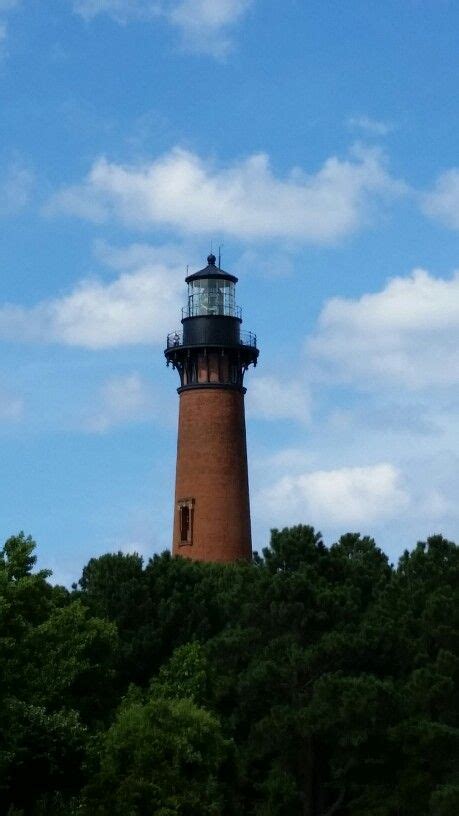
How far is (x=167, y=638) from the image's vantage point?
5625cm

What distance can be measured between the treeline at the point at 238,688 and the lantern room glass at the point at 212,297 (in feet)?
62.9

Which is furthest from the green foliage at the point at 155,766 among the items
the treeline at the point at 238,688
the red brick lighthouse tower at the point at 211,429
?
the red brick lighthouse tower at the point at 211,429

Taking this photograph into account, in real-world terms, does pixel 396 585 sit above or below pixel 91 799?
above

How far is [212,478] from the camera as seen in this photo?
2830 inches

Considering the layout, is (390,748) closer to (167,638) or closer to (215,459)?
(167,638)

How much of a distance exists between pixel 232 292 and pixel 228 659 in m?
27.1

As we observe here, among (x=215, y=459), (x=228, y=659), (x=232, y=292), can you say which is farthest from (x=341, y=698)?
(x=232, y=292)

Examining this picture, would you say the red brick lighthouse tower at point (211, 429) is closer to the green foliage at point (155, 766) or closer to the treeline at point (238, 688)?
the treeline at point (238, 688)

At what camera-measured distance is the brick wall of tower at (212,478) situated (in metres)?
71.6

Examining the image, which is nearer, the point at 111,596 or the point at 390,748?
the point at 390,748

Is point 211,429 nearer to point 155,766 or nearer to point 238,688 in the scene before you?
point 238,688

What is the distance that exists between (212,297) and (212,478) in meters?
9.21

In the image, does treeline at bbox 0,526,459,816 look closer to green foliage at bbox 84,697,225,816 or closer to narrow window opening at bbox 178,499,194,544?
green foliage at bbox 84,697,225,816

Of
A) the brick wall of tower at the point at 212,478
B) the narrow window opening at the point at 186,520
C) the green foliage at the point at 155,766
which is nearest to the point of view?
the green foliage at the point at 155,766
